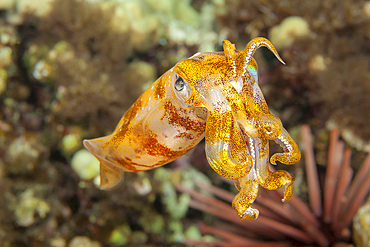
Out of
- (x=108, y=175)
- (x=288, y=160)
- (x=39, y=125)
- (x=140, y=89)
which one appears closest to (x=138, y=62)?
(x=140, y=89)

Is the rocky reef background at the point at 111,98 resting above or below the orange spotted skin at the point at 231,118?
Answer: below

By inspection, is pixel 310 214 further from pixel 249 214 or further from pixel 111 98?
pixel 111 98

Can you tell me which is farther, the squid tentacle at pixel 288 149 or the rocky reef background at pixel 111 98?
the rocky reef background at pixel 111 98

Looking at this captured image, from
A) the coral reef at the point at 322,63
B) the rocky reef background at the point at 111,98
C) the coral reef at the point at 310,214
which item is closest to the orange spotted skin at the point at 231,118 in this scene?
the coral reef at the point at 310,214

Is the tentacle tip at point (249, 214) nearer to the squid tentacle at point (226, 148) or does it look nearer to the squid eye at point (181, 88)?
the squid tentacle at point (226, 148)

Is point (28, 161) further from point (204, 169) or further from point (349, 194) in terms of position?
point (349, 194)

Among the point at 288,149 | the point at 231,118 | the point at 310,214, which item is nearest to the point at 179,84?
the point at 231,118
